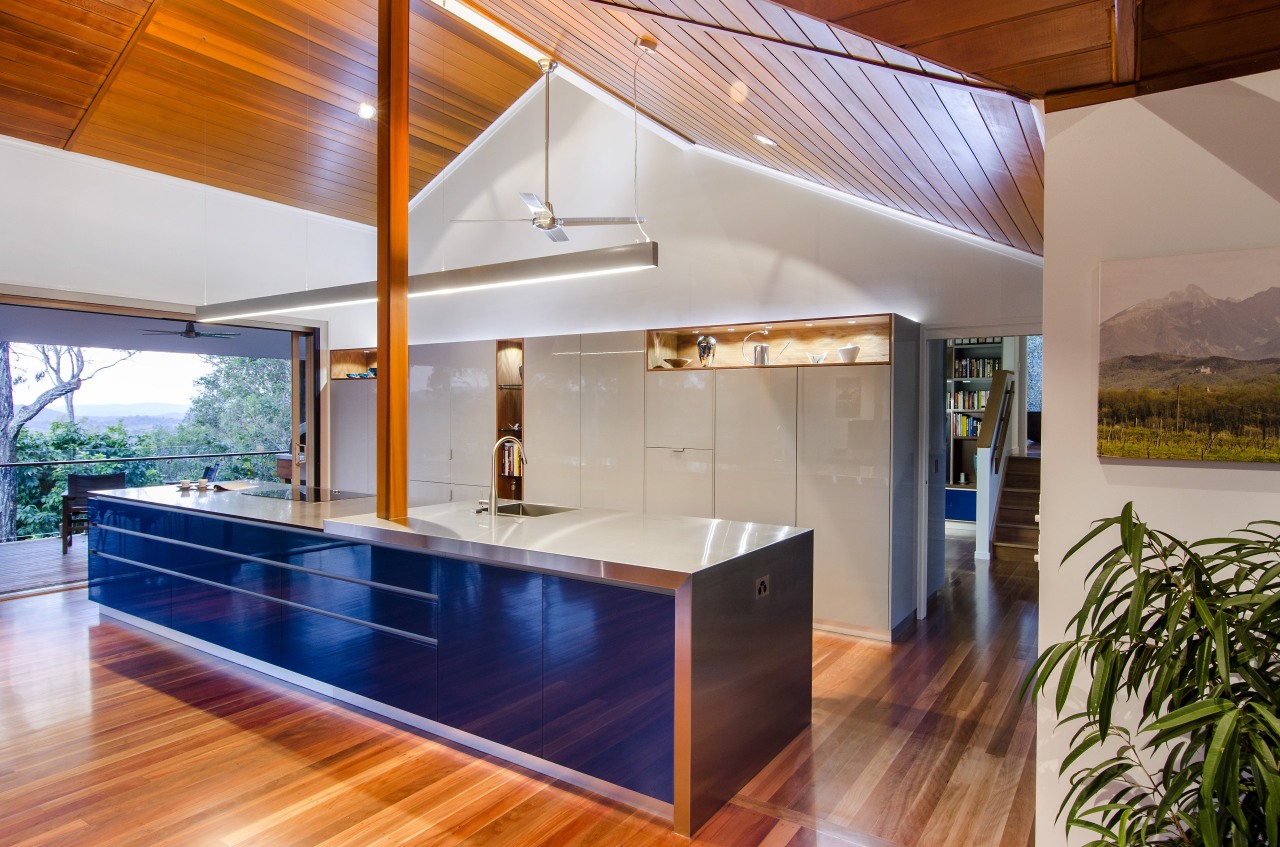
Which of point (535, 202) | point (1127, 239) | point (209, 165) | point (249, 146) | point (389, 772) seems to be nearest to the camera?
point (1127, 239)

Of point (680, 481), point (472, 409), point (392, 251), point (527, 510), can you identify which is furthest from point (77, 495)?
point (680, 481)

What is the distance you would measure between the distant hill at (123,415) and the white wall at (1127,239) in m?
8.55

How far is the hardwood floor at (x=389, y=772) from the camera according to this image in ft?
8.19

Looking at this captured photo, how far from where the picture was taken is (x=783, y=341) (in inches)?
221

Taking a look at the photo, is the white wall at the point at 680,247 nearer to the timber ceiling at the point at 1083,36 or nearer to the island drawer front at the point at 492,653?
the timber ceiling at the point at 1083,36

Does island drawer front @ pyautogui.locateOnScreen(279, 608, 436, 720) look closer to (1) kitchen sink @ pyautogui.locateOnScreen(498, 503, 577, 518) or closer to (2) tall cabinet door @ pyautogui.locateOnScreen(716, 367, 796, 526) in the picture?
(1) kitchen sink @ pyautogui.locateOnScreen(498, 503, 577, 518)

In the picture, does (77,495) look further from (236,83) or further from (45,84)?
(236,83)

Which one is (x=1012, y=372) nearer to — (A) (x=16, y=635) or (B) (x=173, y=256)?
(B) (x=173, y=256)

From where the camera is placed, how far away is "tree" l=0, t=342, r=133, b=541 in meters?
6.95

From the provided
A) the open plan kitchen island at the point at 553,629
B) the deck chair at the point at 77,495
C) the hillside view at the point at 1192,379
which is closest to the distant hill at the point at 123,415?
the deck chair at the point at 77,495

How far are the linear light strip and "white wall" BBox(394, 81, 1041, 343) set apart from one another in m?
1.88

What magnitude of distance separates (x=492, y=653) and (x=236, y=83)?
4.60 meters

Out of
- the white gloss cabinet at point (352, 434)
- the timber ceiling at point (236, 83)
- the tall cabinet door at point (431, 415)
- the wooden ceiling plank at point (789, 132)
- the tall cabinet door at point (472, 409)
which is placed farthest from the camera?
the white gloss cabinet at point (352, 434)

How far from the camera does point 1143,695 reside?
187 centimetres
